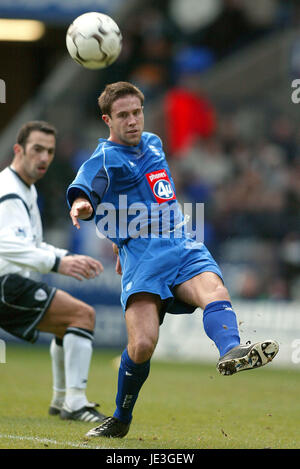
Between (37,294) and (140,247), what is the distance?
1.48 metres

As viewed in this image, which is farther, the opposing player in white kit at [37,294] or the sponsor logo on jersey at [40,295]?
the sponsor logo on jersey at [40,295]

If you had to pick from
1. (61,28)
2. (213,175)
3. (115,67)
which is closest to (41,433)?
(213,175)

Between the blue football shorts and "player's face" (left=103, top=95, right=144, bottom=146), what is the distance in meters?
0.68

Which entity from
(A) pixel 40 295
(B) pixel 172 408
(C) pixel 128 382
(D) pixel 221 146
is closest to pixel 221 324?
(C) pixel 128 382

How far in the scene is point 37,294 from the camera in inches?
264

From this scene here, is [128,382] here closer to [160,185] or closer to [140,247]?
[140,247]

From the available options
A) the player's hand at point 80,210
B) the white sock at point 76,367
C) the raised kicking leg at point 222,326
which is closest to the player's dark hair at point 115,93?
the player's hand at point 80,210

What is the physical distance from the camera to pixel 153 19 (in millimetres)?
15898

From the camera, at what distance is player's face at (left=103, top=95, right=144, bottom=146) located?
18.3 feet

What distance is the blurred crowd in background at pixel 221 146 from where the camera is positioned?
12.2 meters

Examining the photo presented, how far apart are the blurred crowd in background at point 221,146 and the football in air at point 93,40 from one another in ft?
19.3

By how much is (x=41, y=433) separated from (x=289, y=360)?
613cm

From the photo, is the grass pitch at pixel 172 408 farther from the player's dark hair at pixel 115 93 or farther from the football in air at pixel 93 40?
the football in air at pixel 93 40

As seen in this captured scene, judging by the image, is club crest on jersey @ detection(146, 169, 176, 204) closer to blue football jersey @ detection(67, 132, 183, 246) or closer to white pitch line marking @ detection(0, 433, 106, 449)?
blue football jersey @ detection(67, 132, 183, 246)
